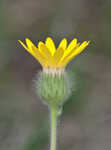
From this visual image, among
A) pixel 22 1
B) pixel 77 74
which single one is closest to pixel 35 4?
pixel 22 1

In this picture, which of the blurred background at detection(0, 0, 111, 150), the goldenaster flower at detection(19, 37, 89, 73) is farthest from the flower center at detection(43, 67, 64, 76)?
the blurred background at detection(0, 0, 111, 150)

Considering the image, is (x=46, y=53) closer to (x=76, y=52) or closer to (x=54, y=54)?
(x=54, y=54)

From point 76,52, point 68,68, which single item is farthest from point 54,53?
point 68,68

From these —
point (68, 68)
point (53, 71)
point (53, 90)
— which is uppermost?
point (68, 68)

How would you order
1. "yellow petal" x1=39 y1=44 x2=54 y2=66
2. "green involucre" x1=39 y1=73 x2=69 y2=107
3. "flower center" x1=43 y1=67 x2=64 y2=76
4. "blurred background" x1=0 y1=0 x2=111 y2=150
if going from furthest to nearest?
"blurred background" x1=0 y1=0 x2=111 y2=150
"flower center" x1=43 y1=67 x2=64 y2=76
"green involucre" x1=39 y1=73 x2=69 y2=107
"yellow petal" x1=39 y1=44 x2=54 y2=66

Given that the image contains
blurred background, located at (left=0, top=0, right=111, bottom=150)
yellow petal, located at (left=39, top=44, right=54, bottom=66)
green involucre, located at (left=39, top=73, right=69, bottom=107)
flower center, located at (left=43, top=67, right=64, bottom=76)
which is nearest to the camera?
yellow petal, located at (left=39, top=44, right=54, bottom=66)

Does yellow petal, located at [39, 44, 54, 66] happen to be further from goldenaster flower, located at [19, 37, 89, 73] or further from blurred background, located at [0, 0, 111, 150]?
blurred background, located at [0, 0, 111, 150]

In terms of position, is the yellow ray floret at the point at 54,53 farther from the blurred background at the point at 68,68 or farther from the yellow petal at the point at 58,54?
the blurred background at the point at 68,68

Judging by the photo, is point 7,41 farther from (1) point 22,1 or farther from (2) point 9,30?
(1) point 22,1

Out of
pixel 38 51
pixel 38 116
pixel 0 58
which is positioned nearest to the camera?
pixel 38 51
